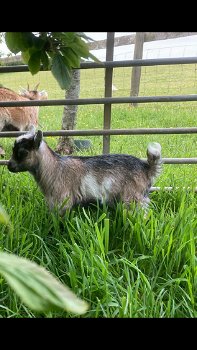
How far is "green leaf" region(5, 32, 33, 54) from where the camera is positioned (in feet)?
2.57

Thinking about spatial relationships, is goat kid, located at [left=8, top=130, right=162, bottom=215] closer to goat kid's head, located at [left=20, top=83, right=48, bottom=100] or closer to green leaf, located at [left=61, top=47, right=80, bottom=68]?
goat kid's head, located at [left=20, top=83, right=48, bottom=100]

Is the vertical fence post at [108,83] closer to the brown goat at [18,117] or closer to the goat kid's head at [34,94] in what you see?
the goat kid's head at [34,94]

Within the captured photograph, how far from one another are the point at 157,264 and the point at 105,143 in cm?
139

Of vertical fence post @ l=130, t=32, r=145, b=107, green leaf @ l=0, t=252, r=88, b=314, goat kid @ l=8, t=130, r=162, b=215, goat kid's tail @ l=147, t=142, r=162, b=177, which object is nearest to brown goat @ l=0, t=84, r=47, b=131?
vertical fence post @ l=130, t=32, r=145, b=107

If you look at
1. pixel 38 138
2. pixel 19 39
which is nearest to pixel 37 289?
pixel 19 39

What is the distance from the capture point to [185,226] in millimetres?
2352

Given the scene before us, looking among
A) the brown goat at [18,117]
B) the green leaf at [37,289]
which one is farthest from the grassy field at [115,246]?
the green leaf at [37,289]

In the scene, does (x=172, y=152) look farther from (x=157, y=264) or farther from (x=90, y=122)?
(x=157, y=264)

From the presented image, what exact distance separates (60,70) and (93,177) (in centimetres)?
192

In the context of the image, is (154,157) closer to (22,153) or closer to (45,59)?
(22,153)

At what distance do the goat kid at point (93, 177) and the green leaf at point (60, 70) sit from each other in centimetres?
180

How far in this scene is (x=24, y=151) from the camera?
2646 mm

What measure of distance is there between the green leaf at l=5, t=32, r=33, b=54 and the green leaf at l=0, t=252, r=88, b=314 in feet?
1.83

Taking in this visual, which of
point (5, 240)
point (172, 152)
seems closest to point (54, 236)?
point (5, 240)
